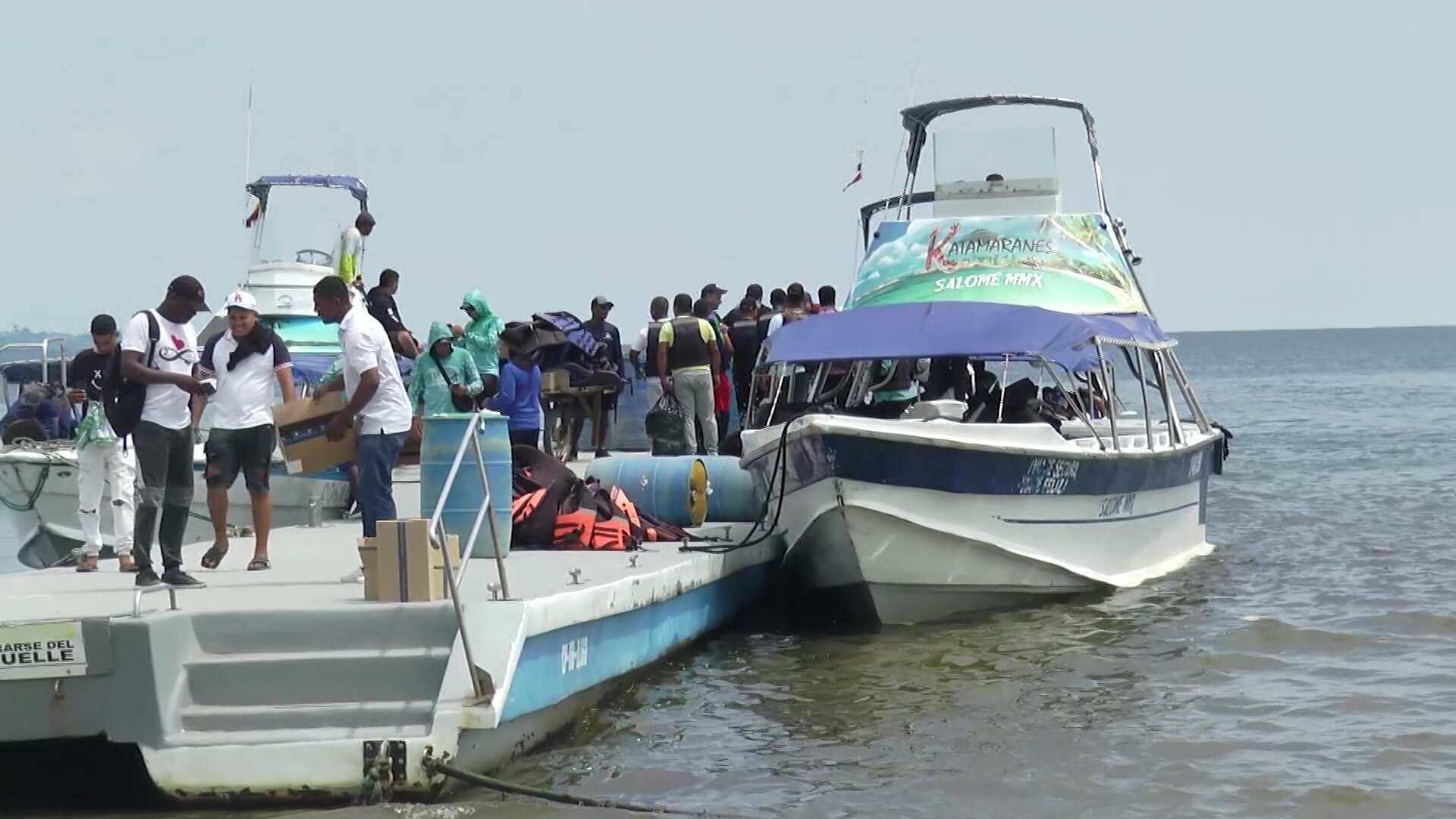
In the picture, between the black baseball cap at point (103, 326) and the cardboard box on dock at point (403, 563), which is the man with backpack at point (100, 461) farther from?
the cardboard box on dock at point (403, 563)

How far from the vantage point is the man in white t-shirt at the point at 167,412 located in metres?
8.52

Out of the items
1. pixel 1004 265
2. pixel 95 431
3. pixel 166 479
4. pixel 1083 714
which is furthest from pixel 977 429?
pixel 95 431

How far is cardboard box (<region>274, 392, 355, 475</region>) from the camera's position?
10.4 meters

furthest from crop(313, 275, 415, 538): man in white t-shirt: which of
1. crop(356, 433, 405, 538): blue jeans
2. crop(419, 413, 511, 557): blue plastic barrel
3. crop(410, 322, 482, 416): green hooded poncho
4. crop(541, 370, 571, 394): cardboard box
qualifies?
crop(541, 370, 571, 394): cardboard box

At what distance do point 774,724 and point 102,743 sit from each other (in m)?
3.36

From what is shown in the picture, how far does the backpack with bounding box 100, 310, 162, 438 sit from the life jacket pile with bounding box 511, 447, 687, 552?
2.61m

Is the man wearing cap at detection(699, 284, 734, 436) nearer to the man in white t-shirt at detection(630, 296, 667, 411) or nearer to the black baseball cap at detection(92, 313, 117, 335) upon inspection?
the man in white t-shirt at detection(630, 296, 667, 411)

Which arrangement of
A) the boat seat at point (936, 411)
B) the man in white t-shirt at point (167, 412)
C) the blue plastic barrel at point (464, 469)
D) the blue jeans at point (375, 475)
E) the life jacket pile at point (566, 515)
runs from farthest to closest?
1. the boat seat at point (936, 411)
2. the life jacket pile at point (566, 515)
3. the blue plastic barrel at point (464, 469)
4. the blue jeans at point (375, 475)
5. the man in white t-shirt at point (167, 412)

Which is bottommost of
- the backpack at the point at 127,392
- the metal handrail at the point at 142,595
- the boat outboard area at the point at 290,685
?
the boat outboard area at the point at 290,685

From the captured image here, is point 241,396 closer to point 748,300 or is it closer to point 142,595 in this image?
point 142,595

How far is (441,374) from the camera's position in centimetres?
1268

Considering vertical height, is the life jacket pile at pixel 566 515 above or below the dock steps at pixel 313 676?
above

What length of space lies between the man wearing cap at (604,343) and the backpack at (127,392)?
7.71 metres

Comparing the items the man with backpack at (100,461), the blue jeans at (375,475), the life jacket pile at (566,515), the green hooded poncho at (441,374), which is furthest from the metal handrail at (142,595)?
the green hooded poncho at (441,374)
